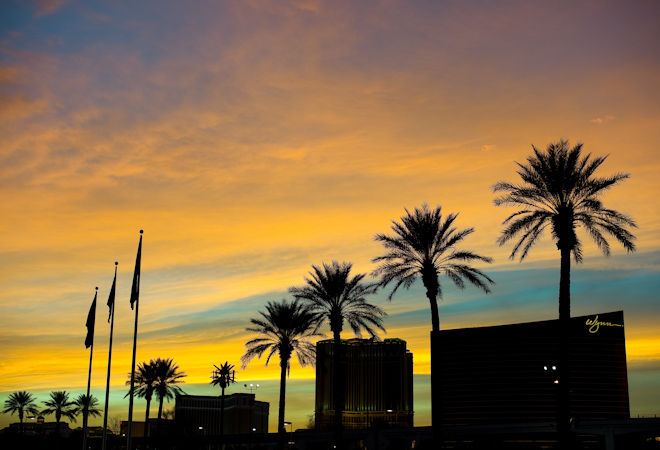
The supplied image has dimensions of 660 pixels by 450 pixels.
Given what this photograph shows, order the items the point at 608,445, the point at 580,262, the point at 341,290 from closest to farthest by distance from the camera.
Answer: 1. the point at 580,262
2. the point at 341,290
3. the point at 608,445

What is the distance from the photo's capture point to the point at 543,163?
36156 millimetres

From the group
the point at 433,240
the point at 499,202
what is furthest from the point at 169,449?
the point at 499,202

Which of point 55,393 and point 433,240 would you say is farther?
point 55,393

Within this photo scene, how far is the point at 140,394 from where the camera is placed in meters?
95.0

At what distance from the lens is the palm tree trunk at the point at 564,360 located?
34531 mm

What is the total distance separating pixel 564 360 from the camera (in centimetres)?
3525

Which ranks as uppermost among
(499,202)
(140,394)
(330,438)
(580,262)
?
(499,202)

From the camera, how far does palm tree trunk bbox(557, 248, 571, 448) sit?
34531 mm

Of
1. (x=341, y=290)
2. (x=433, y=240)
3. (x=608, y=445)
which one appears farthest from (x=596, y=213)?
(x=608, y=445)

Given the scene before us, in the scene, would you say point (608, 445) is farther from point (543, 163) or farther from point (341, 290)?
point (543, 163)

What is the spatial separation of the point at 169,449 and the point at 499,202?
71.0 m

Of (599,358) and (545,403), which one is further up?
(599,358)

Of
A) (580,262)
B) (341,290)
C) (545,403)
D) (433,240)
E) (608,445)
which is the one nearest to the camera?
(580,262)

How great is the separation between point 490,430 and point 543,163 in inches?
3532
